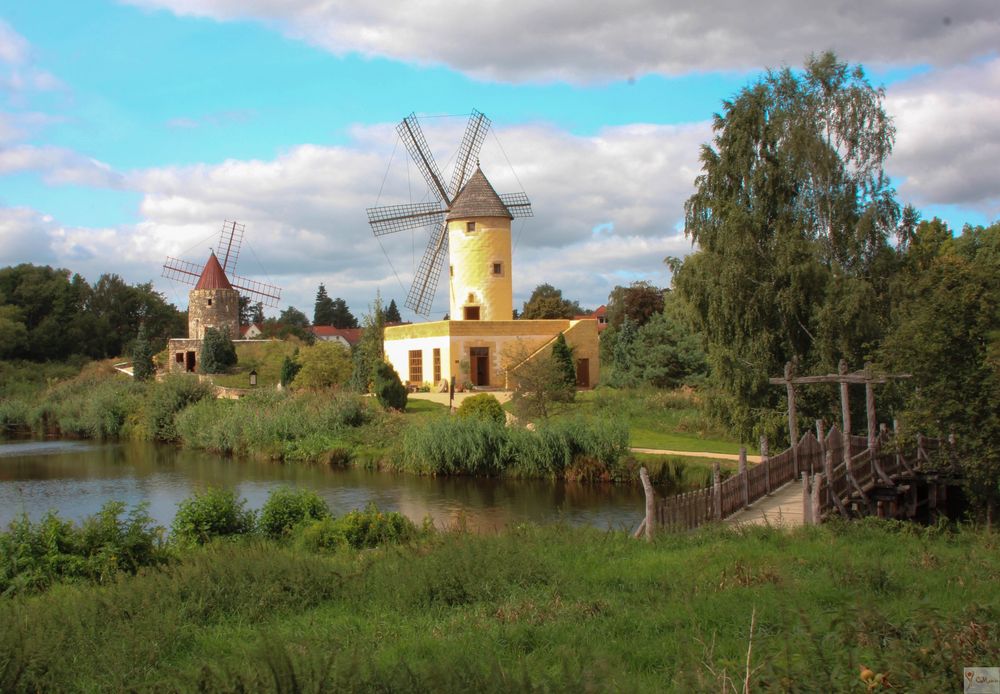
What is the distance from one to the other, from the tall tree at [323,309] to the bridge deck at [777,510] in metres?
82.5

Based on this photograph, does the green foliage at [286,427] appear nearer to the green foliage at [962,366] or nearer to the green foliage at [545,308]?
the green foliage at [962,366]

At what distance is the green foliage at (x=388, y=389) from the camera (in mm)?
27734

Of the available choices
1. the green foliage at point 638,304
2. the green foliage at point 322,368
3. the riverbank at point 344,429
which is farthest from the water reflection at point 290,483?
the green foliage at point 638,304

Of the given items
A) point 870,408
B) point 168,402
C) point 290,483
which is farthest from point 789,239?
point 168,402

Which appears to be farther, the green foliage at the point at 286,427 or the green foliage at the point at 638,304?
the green foliage at the point at 638,304

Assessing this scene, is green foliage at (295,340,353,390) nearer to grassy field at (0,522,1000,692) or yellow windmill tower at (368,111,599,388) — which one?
yellow windmill tower at (368,111,599,388)

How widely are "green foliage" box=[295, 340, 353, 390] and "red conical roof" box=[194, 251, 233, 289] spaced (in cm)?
1677

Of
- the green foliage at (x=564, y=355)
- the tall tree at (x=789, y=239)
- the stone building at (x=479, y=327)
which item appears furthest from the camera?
the stone building at (x=479, y=327)

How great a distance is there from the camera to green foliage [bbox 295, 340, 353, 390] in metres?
33.4

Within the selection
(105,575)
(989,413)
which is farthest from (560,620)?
(989,413)

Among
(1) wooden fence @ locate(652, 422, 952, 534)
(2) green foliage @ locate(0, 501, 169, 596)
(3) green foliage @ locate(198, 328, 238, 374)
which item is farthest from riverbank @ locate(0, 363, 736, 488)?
(2) green foliage @ locate(0, 501, 169, 596)

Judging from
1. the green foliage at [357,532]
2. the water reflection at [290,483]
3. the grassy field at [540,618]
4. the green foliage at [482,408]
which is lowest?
the water reflection at [290,483]

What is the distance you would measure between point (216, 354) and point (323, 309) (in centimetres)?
5178

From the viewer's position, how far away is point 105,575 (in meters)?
9.14
